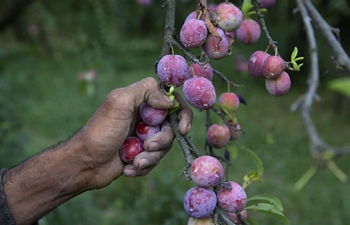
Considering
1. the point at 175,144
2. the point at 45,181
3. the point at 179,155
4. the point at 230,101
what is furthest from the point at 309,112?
the point at 175,144

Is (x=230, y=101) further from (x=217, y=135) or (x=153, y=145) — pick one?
(x=153, y=145)

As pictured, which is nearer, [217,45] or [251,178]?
[217,45]

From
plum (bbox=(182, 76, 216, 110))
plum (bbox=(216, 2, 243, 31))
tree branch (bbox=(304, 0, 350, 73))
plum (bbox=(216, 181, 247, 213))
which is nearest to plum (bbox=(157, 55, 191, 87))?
plum (bbox=(182, 76, 216, 110))

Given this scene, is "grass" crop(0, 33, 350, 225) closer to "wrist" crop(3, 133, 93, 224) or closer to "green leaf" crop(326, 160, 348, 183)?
"green leaf" crop(326, 160, 348, 183)

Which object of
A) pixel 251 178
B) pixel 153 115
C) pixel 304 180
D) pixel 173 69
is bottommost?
pixel 304 180

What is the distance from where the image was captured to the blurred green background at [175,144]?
3147 millimetres

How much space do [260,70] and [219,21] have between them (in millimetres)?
134

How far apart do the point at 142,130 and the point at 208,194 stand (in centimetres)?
30

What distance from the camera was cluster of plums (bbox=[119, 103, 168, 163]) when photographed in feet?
3.44

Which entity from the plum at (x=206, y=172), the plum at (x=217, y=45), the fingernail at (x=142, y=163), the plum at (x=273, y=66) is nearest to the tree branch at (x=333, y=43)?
the plum at (x=273, y=66)

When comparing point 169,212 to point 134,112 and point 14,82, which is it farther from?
point 134,112

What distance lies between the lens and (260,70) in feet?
3.34

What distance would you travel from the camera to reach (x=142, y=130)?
3.65 ft

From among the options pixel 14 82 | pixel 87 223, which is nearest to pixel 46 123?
pixel 14 82
